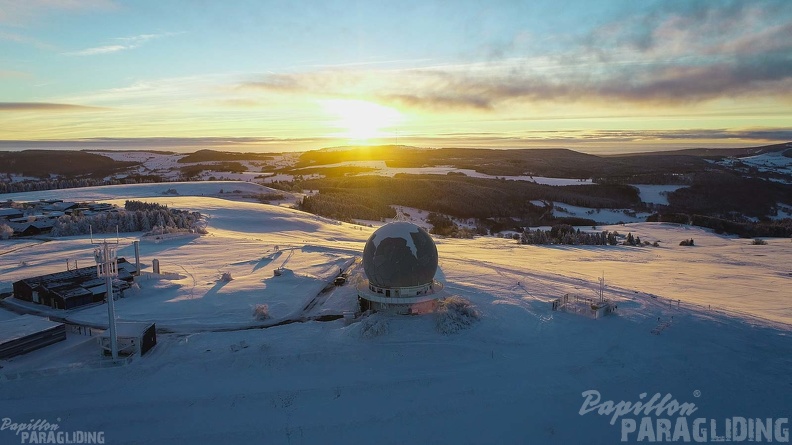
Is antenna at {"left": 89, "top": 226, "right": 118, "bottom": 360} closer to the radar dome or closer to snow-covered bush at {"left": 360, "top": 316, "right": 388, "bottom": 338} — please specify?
snow-covered bush at {"left": 360, "top": 316, "right": 388, "bottom": 338}

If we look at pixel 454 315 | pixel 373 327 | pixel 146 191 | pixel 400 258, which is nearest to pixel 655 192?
pixel 454 315

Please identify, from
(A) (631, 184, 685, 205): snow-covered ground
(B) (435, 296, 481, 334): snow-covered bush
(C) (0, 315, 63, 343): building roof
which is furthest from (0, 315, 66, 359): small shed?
(A) (631, 184, 685, 205): snow-covered ground

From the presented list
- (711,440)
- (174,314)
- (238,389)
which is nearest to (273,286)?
(174,314)

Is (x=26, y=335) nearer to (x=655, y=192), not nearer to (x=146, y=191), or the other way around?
(x=146, y=191)

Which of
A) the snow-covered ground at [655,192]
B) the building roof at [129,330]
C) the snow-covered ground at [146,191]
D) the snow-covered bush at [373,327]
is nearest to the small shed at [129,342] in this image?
the building roof at [129,330]

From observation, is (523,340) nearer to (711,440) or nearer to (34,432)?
(711,440)

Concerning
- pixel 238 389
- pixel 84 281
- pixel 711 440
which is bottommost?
pixel 711 440
